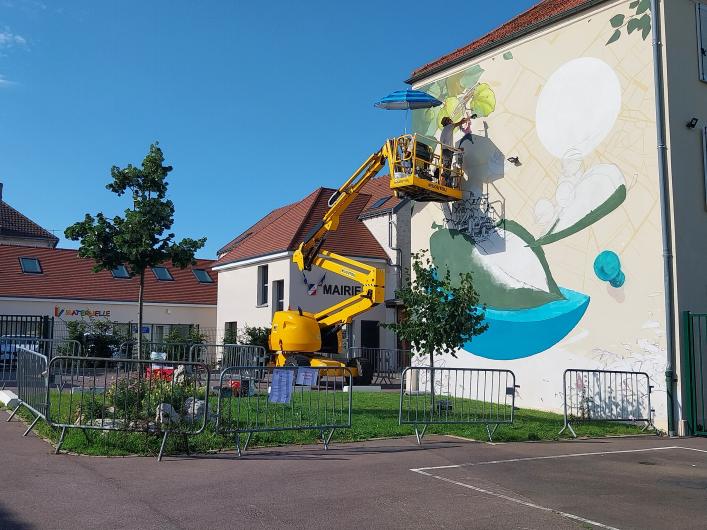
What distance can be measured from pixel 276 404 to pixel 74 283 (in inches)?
1277

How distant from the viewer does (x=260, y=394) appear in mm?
11766

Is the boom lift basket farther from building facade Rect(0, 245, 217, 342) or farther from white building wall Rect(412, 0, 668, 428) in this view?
building facade Rect(0, 245, 217, 342)

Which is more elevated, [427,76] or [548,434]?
[427,76]

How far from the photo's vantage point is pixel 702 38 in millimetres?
15641

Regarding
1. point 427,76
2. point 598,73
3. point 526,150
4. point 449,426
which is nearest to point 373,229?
point 427,76

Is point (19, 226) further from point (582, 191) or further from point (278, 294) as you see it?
point (582, 191)

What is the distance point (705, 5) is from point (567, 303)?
732 centimetres

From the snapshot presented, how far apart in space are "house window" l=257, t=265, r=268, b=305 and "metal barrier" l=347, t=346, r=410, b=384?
6.53 metres

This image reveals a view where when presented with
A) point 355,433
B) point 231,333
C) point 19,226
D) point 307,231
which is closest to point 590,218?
point 355,433

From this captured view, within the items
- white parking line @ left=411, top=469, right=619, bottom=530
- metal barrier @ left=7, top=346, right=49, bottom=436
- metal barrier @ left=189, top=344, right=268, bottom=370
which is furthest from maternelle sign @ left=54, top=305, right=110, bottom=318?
white parking line @ left=411, top=469, right=619, bottom=530

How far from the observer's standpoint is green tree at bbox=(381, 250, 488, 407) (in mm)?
14203

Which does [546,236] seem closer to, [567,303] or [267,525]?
[567,303]

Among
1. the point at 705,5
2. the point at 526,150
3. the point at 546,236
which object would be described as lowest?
the point at 546,236

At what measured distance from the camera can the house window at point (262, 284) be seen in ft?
109
